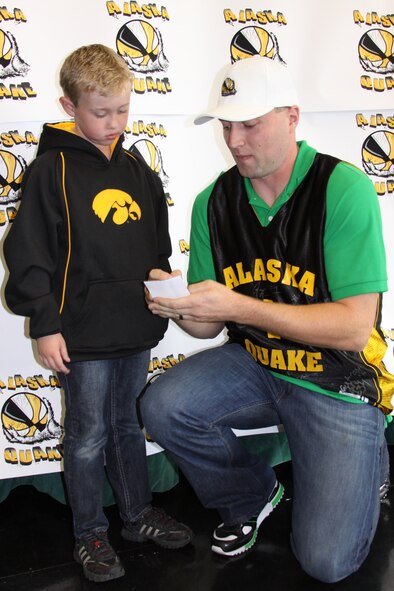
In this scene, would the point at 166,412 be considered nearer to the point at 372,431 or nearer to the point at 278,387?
the point at 278,387

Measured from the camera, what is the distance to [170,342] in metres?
2.12

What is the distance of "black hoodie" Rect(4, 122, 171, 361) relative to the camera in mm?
1483

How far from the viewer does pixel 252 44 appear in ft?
6.81

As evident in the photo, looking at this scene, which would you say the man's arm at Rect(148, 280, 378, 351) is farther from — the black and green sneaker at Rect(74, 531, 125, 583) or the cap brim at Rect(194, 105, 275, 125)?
the black and green sneaker at Rect(74, 531, 125, 583)

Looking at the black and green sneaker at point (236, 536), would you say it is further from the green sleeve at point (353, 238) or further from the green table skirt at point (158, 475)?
the green sleeve at point (353, 238)

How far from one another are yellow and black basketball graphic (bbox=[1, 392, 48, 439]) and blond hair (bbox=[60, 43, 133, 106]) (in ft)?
3.23

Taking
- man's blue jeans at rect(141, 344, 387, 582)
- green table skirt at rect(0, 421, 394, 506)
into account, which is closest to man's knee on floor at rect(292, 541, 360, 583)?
man's blue jeans at rect(141, 344, 387, 582)

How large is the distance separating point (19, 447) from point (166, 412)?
Result: 0.73m

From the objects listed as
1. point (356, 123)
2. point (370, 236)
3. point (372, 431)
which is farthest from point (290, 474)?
point (356, 123)

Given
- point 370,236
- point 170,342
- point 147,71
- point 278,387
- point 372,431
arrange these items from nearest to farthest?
point 370,236 → point 372,431 → point 278,387 → point 147,71 → point 170,342

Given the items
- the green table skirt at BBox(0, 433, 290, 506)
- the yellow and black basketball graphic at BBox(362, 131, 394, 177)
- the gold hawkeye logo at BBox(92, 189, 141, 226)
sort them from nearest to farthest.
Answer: the gold hawkeye logo at BBox(92, 189, 141, 226), the green table skirt at BBox(0, 433, 290, 506), the yellow and black basketball graphic at BBox(362, 131, 394, 177)

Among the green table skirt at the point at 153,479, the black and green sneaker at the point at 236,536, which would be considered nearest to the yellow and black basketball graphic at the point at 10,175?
the green table skirt at the point at 153,479

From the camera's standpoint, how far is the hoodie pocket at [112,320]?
1560 mm

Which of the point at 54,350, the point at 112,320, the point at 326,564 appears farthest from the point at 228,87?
the point at 326,564
